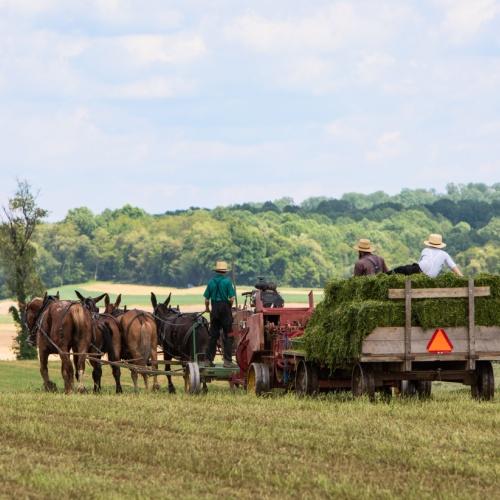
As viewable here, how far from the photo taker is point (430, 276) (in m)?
18.2

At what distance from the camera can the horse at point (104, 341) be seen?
82.9 ft

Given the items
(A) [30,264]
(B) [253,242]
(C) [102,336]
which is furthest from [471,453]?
(B) [253,242]

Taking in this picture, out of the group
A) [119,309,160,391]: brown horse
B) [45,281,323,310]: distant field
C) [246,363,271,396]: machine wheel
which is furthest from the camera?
[45,281,323,310]: distant field

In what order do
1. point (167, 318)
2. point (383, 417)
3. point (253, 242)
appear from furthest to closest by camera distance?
point (253, 242), point (167, 318), point (383, 417)

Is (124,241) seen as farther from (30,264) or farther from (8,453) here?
(8,453)

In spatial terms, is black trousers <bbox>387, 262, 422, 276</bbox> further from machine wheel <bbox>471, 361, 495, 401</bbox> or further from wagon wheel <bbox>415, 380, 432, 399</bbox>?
wagon wheel <bbox>415, 380, 432, 399</bbox>

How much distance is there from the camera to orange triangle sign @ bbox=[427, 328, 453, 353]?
1742 centimetres

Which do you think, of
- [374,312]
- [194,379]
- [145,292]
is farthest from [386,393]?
[145,292]

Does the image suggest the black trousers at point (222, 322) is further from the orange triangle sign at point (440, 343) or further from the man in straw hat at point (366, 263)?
the orange triangle sign at point (440, 343)

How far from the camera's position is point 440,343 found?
17.5m

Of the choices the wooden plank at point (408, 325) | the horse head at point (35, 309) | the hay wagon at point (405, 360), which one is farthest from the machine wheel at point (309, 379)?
the horse head at point (35, 309)

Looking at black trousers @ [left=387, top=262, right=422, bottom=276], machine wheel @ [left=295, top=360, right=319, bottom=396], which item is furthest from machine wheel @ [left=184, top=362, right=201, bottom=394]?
black trousers @ [left=387, top=262, right=422, bottom=276]

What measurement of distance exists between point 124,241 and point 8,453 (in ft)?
614

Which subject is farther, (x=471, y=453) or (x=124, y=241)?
(x=124, y=241)
